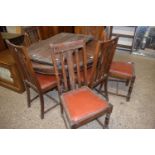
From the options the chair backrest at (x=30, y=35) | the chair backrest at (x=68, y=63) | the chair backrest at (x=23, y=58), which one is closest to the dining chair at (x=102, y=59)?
the chair backrest at (x=68, y=63)

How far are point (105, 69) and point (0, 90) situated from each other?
1.83m

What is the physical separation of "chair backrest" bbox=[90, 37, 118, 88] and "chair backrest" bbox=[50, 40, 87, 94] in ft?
0.39

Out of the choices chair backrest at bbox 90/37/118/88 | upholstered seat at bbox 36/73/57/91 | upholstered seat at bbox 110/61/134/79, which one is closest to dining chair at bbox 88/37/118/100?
chair backrest at bbox 90/37/118/88

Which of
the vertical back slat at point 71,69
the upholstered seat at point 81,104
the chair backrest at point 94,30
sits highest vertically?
the chair backrest at point 94,30

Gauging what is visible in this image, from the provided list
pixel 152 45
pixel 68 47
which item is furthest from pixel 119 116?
pixel 152 45

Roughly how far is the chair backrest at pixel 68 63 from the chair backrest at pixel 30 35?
0.95 meters

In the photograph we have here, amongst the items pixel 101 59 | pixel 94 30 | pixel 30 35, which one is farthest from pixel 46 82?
pixel 94 30

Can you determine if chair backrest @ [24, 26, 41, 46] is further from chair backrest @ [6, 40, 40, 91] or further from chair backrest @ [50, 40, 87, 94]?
chair backrest @ [50, 40, 87, 94]

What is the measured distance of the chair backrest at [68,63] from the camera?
1544 mm

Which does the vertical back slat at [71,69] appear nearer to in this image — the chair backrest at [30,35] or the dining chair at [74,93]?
the dining chair at [74,93]

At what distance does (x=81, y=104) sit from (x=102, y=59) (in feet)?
1.75

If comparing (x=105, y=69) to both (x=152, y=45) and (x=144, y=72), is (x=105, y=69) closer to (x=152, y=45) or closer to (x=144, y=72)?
(x=144, y=72)

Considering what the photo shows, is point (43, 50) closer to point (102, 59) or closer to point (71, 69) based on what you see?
point (71, 69)

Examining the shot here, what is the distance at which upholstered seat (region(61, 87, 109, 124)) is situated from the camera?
1463 millimetres
